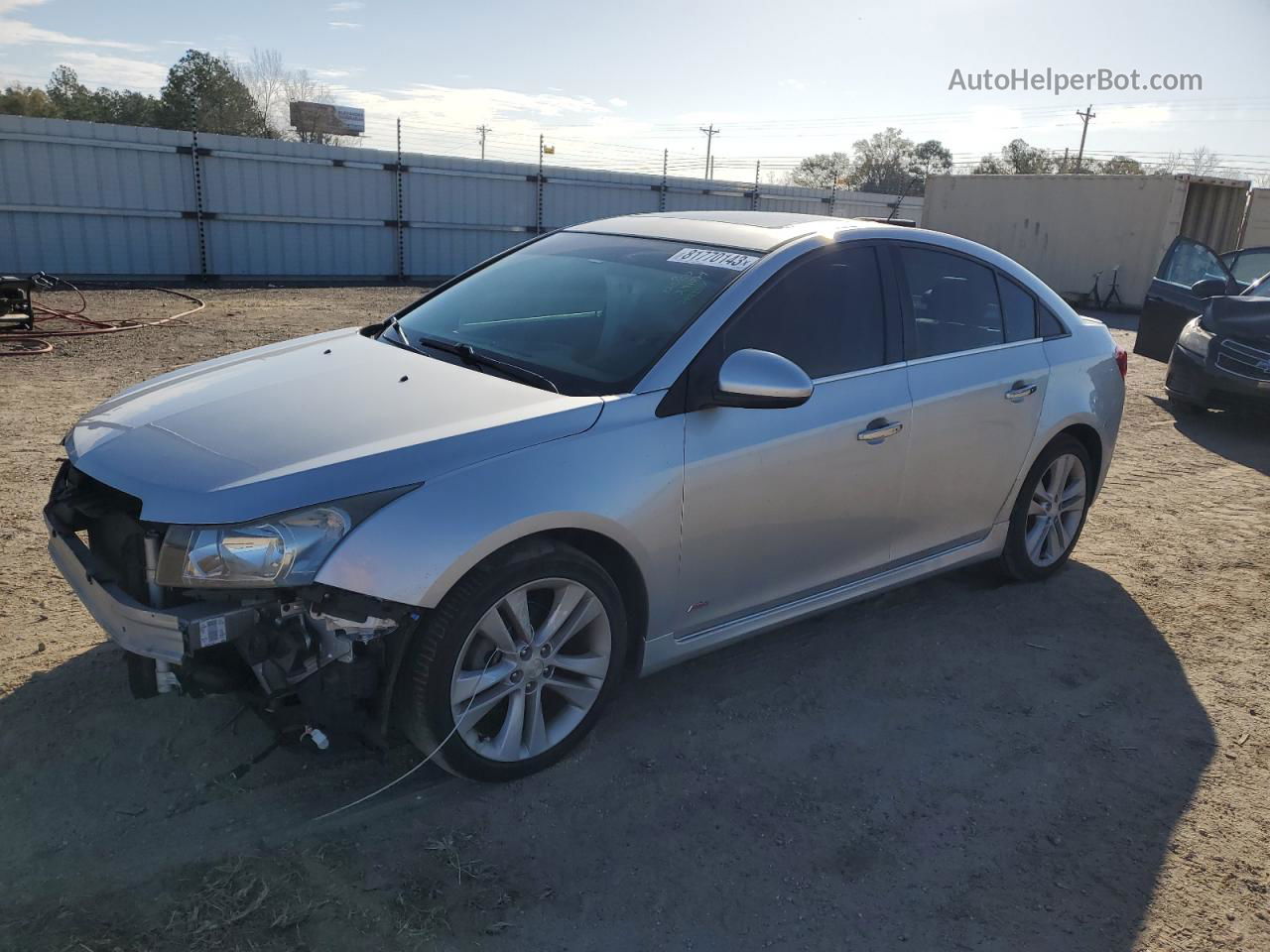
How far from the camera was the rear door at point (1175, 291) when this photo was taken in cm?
1080

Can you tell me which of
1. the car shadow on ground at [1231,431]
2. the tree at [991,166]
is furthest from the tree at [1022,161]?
the car shadow on ground at [1231,431]

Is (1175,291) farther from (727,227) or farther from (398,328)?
(398,328)

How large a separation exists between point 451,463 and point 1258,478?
678 centimetres

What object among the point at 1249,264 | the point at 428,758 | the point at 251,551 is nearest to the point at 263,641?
the point at 251,551

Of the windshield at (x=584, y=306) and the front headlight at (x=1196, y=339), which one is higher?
the windshield at (x=584, y=306)

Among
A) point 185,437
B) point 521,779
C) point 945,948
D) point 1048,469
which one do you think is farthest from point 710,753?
point 1048,469

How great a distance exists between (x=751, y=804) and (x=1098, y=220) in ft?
68.6

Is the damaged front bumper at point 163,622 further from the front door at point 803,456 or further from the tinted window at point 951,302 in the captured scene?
the tinted window at point 951,302

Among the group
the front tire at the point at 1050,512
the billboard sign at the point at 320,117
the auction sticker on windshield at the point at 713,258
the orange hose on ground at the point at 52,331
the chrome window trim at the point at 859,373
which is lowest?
the orange hose on ground at the point at 52,331

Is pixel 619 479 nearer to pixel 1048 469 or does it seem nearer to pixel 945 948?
pixel 945 948

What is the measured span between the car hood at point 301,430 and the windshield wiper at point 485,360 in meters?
0.06

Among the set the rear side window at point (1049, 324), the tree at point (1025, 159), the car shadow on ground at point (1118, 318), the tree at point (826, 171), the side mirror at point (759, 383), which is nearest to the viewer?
the side mirror at point (759, 383)

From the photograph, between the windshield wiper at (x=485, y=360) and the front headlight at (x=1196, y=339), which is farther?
the front headlight at (x=1196, y=339)

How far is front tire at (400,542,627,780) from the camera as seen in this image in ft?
9.27
